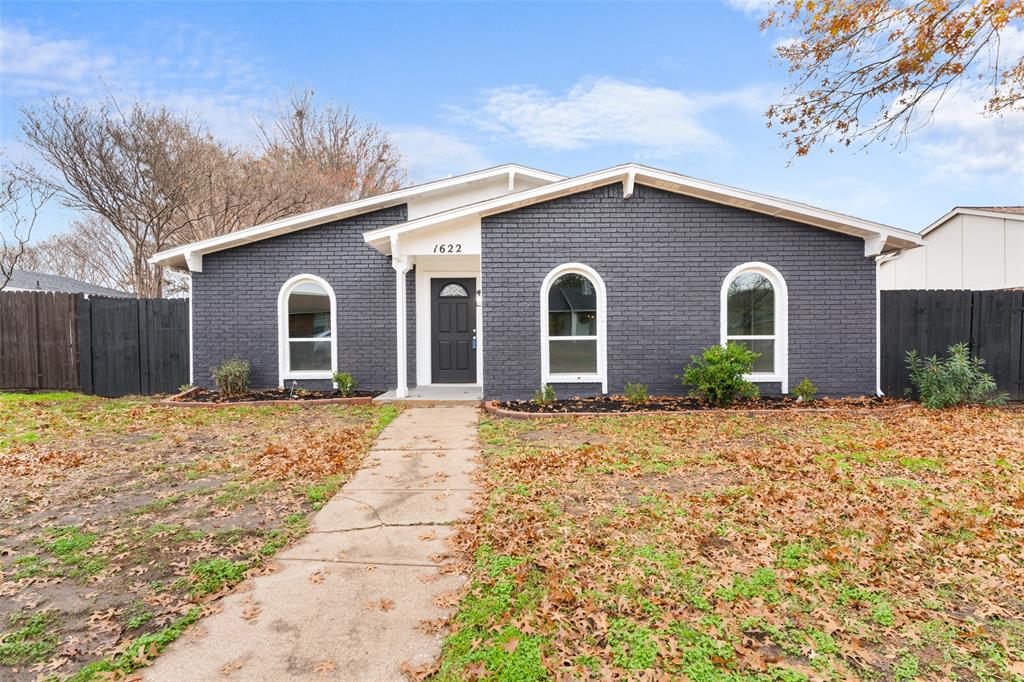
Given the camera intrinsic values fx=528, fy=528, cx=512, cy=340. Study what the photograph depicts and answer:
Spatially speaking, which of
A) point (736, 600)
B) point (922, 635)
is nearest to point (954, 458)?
point (922, 635)

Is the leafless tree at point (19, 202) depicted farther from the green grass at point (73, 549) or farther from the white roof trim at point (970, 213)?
the white roof trim at point (970, 213)

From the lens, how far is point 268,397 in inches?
386

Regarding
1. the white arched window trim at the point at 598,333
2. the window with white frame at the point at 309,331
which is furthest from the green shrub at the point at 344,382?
the white arched window trim at the point at 598,333

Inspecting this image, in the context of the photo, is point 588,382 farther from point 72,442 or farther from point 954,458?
point 72,442

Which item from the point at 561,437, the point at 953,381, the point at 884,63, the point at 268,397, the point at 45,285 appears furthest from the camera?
the point at 45,285

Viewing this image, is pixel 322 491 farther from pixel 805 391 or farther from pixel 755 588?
pixel 805 391

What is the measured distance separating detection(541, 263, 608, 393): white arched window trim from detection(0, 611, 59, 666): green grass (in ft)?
23.8

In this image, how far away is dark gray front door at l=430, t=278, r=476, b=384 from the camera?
10789 mm

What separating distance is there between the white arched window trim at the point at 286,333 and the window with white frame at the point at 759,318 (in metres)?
7.37

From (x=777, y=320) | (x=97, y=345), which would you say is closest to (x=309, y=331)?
(x=97, y=345)

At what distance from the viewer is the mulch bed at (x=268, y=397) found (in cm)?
941

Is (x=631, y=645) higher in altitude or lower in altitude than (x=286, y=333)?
lower

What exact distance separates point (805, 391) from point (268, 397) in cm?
954

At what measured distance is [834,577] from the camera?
3174 mm
